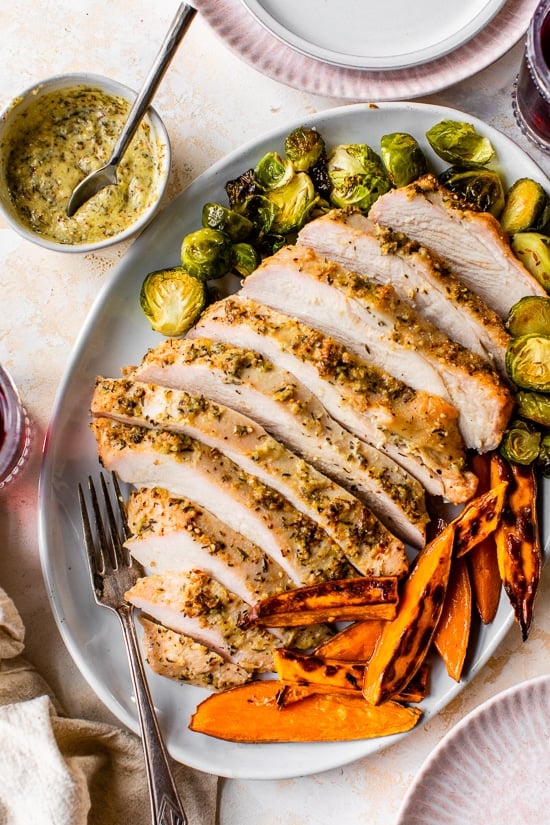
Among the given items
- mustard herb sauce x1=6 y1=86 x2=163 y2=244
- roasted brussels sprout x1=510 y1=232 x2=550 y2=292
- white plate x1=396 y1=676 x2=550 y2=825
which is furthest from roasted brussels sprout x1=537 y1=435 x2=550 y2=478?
mustard herb sauce x1=6 y1=86 x2=163 y2=244

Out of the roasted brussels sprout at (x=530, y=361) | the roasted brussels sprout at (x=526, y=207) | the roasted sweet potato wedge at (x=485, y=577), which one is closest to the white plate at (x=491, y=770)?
the roasted sweet potato wedge at (x=485, y=577)

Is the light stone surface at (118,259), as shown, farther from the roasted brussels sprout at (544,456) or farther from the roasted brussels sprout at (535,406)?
the roasted brussels sprout at (535,406)

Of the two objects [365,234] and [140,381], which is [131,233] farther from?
[365,234]

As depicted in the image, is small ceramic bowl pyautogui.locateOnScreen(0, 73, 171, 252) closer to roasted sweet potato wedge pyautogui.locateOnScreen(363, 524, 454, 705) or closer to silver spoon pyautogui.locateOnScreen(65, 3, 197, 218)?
silver spoon pyautogui.locateOnScreen(65, 3, 197, 218)

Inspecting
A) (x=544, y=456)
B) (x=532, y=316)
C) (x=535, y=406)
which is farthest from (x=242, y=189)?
(x=544, y=456)

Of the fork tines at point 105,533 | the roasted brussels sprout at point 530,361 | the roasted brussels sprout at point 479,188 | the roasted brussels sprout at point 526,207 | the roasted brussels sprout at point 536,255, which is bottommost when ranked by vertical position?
the fork tines at point 105,533

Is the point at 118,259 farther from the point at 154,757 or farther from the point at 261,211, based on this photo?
the point at 154,757
